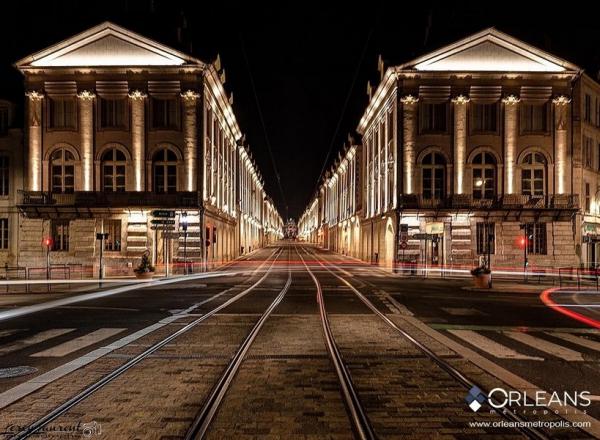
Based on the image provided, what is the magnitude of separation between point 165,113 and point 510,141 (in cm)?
2785

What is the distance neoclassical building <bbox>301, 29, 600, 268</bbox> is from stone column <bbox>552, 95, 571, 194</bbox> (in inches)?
3.2

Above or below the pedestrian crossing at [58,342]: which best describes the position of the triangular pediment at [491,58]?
above

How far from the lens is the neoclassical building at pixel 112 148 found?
37344 mm

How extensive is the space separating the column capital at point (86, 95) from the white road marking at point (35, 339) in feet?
100

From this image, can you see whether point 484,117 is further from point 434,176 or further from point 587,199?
point 587,199

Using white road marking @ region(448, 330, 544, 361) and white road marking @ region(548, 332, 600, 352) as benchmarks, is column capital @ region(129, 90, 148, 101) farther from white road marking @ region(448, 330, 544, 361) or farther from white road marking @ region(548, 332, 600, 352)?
white road marking @ region(548, 332, 600, 352)

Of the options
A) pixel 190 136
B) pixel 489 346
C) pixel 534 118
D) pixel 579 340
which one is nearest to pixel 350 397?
pixel 489 346

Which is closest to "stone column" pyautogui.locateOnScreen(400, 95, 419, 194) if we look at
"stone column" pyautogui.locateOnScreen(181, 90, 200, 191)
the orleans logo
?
"stone column" pyautogui.locateOnScreen(181, 90, 200, 191)

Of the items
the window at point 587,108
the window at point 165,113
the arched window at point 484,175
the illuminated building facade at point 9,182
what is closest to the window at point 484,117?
the arched window at point 484,175

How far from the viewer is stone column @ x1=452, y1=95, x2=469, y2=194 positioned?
127 ft

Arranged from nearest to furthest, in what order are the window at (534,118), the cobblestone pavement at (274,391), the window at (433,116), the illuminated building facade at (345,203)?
the cobblestone pavement at (274,391) < the window at (433,116) < the window at (534,118) < the illuminated building facade at (345,203)

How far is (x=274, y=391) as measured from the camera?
Result: 6871 mm

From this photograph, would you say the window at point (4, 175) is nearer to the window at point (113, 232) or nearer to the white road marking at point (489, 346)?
the window at point (113, 232)

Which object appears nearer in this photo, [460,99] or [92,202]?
[92,202]
